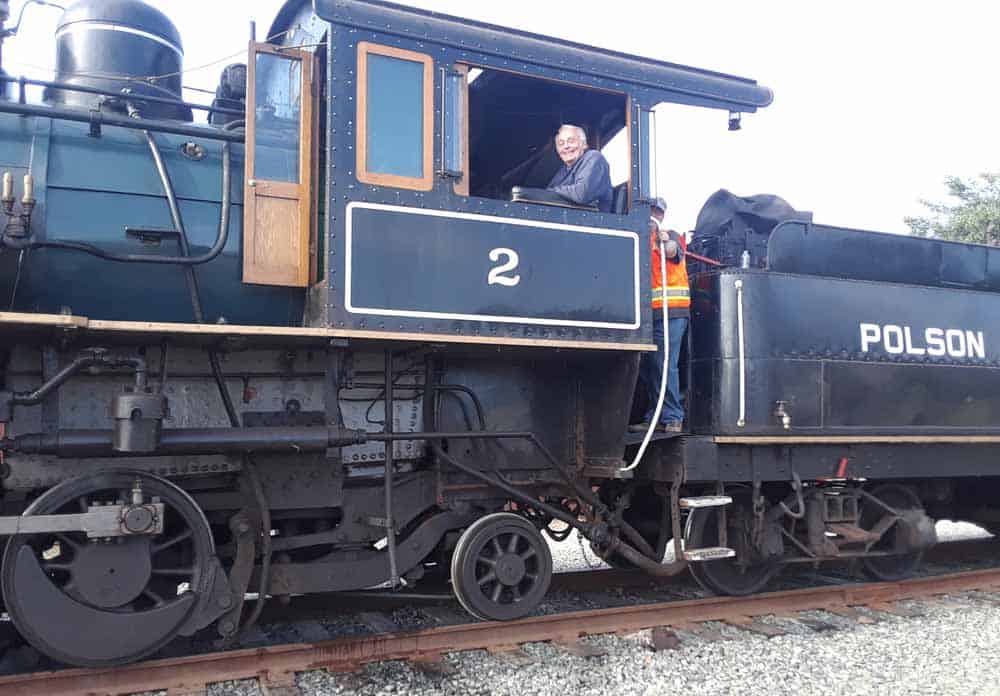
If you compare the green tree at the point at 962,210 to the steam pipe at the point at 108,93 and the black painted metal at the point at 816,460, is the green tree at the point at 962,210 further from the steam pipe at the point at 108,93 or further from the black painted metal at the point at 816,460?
the steam pipe at the point at 108,93

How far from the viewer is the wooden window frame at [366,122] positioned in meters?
4.41

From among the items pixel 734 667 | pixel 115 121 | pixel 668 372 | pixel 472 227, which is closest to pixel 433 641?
pixel 734 667

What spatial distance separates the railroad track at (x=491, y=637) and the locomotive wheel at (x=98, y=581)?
0.24 meters

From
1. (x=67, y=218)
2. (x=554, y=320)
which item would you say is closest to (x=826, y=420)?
(x=554, y=320)

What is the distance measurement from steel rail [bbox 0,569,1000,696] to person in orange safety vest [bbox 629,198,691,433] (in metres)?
1.25

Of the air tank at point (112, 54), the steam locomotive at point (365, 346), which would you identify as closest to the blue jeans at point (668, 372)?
the steam locomotive at point (365, 346)

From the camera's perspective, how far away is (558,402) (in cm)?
555

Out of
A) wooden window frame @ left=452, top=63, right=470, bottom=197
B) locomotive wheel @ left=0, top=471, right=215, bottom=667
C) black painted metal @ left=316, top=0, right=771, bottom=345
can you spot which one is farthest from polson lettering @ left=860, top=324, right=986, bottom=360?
locomotive wheel @ left=0, top=471, right=215, bottom=667

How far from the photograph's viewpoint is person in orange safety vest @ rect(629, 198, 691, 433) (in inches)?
211

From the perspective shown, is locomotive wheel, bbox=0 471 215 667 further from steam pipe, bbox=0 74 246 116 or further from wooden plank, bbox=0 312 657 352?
steam pipe, bbox=0 74 246 116

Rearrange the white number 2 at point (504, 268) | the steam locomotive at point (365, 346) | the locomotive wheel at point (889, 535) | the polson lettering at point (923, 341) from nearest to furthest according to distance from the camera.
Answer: the steam locomotive at point (365, 346), the white number 2 at point (504, 268), the polson lettering at point (923, 341), the locomotive wheel at point (889, 535)

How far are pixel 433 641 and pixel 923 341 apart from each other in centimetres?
430

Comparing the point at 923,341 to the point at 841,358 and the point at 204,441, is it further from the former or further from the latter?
the point at 204,441

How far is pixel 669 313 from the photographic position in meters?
5.46
